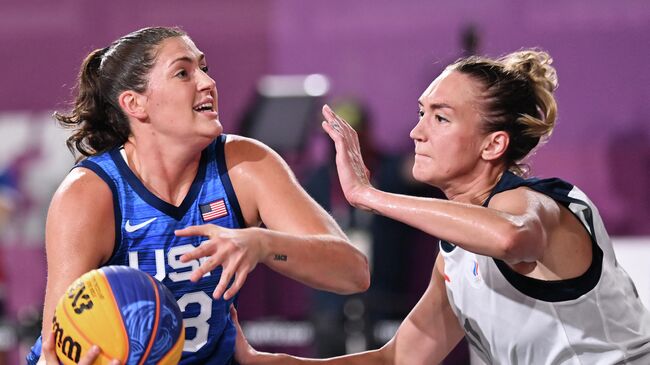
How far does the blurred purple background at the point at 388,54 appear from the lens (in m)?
6.07

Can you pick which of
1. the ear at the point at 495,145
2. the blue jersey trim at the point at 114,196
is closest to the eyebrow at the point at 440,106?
the ear at the point at 495,145

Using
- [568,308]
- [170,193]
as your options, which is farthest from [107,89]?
[568,308]

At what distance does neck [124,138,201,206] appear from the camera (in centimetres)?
314

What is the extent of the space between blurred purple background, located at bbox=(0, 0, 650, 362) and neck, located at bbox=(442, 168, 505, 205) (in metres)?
3.13

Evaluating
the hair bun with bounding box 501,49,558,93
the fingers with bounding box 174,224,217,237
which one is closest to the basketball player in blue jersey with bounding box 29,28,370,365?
the fingers with bounding box 174,224,217,237

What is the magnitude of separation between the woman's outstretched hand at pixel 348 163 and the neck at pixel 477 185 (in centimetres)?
32

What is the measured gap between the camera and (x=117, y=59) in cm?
322

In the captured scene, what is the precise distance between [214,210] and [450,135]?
0.80m

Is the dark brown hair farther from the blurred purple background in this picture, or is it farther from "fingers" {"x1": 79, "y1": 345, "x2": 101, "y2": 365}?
the blurred purple background

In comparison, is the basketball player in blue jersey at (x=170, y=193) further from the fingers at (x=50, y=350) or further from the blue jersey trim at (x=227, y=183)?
the fingers at (x=50, y=350)

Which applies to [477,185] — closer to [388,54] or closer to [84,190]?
[84,190]

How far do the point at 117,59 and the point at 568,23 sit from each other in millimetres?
3716

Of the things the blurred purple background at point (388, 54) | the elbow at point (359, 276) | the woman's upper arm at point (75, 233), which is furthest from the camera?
the blurred purple background at point (388, 54)

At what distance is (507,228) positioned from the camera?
8.23ft
